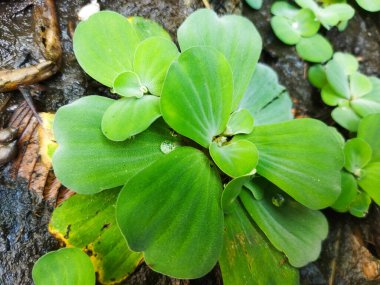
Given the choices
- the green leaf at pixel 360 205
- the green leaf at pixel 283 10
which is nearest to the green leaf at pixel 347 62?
the green leaf at pixel 283 10

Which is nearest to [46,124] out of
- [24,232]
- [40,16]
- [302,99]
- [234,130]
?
[24,232]

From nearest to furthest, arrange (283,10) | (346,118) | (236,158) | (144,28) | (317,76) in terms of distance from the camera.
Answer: (236,158) → (144,28) → (346,118) → (317,76) → (283,10)

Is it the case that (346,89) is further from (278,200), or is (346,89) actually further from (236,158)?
(236,158)

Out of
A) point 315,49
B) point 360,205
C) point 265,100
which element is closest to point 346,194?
point 360,205

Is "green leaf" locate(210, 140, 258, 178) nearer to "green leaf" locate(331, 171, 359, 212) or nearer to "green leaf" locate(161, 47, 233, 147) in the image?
"green leaf" locate(161, 47, 233, 147)

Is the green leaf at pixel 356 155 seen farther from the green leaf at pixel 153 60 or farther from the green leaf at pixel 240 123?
the green leaf at pixel 153 60

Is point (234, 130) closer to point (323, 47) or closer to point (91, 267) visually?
point (91, 267)
